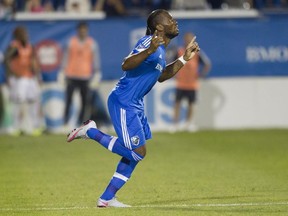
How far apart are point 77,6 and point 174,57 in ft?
9.01

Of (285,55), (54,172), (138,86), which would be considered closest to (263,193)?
(138,86)

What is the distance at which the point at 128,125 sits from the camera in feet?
33.8

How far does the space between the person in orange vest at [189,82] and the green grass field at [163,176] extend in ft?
2.39

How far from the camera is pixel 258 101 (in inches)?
900

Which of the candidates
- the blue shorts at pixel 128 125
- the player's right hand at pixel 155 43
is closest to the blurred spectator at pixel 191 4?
the blue shorts at pixel 128 125

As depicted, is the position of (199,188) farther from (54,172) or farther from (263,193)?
(54,172)

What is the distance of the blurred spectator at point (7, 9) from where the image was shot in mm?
22656

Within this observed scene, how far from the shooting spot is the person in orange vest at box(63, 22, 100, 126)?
22.1 meters

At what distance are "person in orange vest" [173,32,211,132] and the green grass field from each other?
729 mm

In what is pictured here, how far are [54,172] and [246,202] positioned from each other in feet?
15.5

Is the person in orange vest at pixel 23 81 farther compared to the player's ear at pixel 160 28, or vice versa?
the person in orange vest at pixel 23 81

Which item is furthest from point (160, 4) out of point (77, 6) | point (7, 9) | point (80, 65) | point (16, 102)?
point (16, 102)

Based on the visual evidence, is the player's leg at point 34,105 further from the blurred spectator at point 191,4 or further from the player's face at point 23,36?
the blurred spectator at point 191,4

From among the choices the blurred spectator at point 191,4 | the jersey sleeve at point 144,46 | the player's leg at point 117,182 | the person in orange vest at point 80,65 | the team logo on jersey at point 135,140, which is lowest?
the person in orange vest at point 80,65
